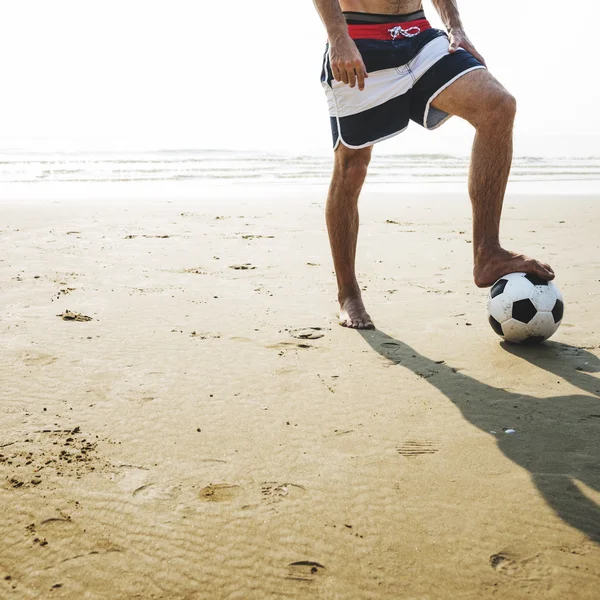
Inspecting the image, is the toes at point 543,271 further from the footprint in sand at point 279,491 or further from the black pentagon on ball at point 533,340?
the footprint in sand at point 279,491

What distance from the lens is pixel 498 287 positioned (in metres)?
2.86

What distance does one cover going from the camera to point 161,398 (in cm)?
231

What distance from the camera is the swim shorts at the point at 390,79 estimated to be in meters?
2.95

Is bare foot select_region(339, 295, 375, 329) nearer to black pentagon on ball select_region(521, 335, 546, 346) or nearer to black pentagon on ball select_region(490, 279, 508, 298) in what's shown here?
black pentagon on ball select_region(490, 279, 508, 298)

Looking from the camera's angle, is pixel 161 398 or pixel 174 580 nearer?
pixel 174 580

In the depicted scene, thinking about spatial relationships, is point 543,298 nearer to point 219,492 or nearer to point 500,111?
point 500,111

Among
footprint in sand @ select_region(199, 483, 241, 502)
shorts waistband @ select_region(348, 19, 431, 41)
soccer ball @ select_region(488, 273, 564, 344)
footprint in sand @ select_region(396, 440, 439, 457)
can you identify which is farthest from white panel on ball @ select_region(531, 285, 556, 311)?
footprint in sand @ select_region(199, 483, 241, 502)

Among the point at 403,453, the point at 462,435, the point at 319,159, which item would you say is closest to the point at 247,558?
the point at 403,453

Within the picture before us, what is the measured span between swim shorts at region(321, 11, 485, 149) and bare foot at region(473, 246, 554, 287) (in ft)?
2.17

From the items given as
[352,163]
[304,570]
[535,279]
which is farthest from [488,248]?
[304,570]

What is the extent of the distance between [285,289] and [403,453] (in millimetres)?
2051

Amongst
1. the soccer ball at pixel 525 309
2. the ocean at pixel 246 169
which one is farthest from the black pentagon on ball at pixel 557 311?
the ocean at pixel 246 169

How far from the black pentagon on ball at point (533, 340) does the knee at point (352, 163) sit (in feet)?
3.62

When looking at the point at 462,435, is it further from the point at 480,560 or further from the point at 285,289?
the point at 285,289
